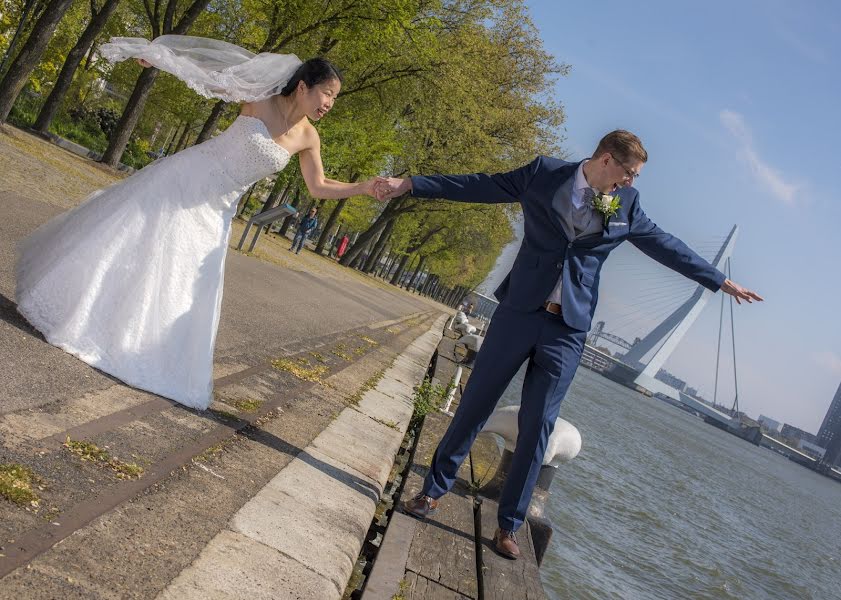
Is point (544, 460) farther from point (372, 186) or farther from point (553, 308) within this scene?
point (372, 186)

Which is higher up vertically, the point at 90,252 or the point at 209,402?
the point at 90,252

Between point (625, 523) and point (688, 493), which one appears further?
point (688, 493)

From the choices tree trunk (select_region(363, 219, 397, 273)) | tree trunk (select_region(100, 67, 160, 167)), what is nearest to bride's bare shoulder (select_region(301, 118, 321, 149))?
tree trunk (select_region(100, 67, 160, 167))

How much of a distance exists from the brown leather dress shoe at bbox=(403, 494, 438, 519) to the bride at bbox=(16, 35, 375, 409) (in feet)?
4.10

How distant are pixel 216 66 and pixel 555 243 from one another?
2.93m

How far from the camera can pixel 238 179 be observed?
542cm

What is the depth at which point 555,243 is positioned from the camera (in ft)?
14.5

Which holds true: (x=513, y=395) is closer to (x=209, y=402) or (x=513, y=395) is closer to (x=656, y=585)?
(x=656, y=585)

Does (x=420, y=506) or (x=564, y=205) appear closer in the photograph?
(x=564, y=205)

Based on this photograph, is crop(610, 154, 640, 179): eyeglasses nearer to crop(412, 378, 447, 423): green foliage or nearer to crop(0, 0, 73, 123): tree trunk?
crop(412, 378, 447, 423): green foliage

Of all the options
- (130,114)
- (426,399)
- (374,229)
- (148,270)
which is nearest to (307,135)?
(148,270)

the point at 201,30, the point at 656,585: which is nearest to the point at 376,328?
the point at 656,585

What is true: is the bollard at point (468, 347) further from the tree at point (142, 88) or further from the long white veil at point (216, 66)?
the tree at point (142, 88)

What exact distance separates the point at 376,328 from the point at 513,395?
221 inches
